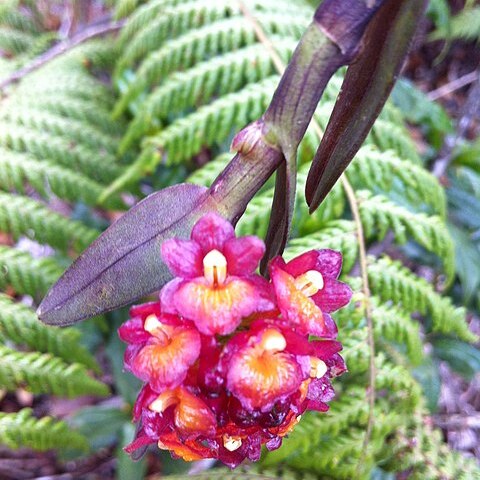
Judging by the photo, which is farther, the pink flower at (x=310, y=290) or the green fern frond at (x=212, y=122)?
the green fern frond at (x=212, y=122)

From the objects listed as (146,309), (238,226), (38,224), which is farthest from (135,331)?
(38,224)

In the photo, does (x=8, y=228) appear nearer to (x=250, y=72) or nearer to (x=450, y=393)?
(x=250, y=72)

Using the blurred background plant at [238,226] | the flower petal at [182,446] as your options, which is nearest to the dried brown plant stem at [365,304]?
the blurred background plant at [238,226]

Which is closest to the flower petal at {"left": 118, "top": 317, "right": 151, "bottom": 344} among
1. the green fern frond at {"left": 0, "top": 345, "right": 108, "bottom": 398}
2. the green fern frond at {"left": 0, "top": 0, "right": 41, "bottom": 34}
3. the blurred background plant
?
the blurred background plant

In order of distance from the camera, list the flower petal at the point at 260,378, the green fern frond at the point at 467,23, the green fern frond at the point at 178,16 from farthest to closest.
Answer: the green fern frond at the point at 467,23 < the green fern frond at the point at 178,16 < the flower petal at the point at 260,378

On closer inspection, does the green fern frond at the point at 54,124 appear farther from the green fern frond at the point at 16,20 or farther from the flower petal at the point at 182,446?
the flower petal at the point at 182,446

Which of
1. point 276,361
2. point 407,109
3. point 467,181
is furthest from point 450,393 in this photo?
point 276,361

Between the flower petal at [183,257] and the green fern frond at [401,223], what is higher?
the flower petal at [183,257]
